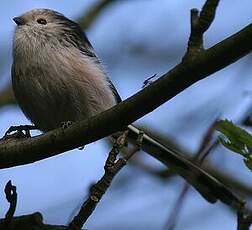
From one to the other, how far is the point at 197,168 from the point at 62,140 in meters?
0.73

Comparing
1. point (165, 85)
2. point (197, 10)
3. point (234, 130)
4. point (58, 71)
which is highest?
point (197, 10)

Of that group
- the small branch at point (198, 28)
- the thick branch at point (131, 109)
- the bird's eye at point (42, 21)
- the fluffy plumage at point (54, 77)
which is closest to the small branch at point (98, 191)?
the thick branch at point (131, 109)

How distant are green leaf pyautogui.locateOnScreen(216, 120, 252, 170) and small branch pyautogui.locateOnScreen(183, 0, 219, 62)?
27 centimetres

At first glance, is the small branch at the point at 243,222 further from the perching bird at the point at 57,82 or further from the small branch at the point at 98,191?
the perching bird at the point at 57,82

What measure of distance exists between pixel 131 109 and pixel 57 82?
4.06 feet

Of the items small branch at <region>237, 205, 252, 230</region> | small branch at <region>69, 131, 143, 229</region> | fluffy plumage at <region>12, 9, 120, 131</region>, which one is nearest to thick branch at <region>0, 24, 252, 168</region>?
small branch at <region>69, 131, 143, 229</region>

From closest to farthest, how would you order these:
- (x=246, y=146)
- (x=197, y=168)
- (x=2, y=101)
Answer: (x=246, y=146) < (x=197, y=168) < (x=2, y=101)

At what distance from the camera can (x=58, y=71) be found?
3.36 m

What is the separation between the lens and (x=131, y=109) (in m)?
2.15

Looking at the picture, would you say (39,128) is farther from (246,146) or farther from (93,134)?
(246,146)

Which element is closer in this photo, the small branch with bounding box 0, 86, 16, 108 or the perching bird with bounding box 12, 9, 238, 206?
the perching bird with bounding box 12, 9, 238, 206

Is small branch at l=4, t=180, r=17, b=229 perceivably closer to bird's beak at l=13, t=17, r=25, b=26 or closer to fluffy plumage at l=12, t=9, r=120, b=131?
fluffy plumage at l=12, t=9, r=120, b=131

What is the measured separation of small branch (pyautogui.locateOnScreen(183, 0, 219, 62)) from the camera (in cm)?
200

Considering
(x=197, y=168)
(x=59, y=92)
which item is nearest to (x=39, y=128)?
(x=59, y=92)
